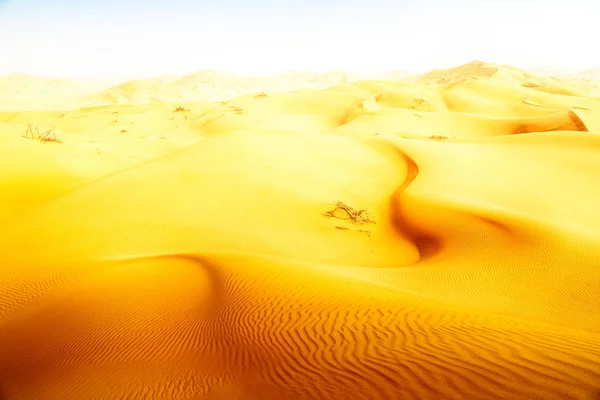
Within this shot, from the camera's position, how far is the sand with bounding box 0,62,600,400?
3125 mm

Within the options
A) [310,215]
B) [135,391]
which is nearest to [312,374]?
[135,391]

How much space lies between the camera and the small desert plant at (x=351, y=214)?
910 cm

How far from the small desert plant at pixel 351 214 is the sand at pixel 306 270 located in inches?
2.3

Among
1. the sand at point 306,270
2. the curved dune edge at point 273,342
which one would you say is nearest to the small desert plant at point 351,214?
the sand at point 306,270

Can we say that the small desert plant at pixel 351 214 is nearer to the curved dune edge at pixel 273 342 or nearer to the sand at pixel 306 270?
the sand at pixel 306 270

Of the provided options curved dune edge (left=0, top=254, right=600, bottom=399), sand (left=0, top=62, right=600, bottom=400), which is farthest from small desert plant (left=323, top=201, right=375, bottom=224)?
curved dune edge (left=0, top=254, right=600, bottom=399)

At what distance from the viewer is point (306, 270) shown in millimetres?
5520

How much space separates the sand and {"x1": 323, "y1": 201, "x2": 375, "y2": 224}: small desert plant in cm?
6

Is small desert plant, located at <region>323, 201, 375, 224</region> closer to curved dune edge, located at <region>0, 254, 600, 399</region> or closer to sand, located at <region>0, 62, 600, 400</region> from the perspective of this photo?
sand, located at <region>0, 62, 600, 400</region>

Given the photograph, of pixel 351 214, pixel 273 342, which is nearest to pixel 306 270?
pixel 273 342

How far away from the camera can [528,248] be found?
6.66m

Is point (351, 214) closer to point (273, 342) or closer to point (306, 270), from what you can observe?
point (306, 270)

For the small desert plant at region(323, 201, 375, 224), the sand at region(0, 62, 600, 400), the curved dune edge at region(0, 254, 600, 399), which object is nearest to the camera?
the curved dune edge at region(0, 254, 600, 399)

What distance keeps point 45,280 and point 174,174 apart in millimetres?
6120
